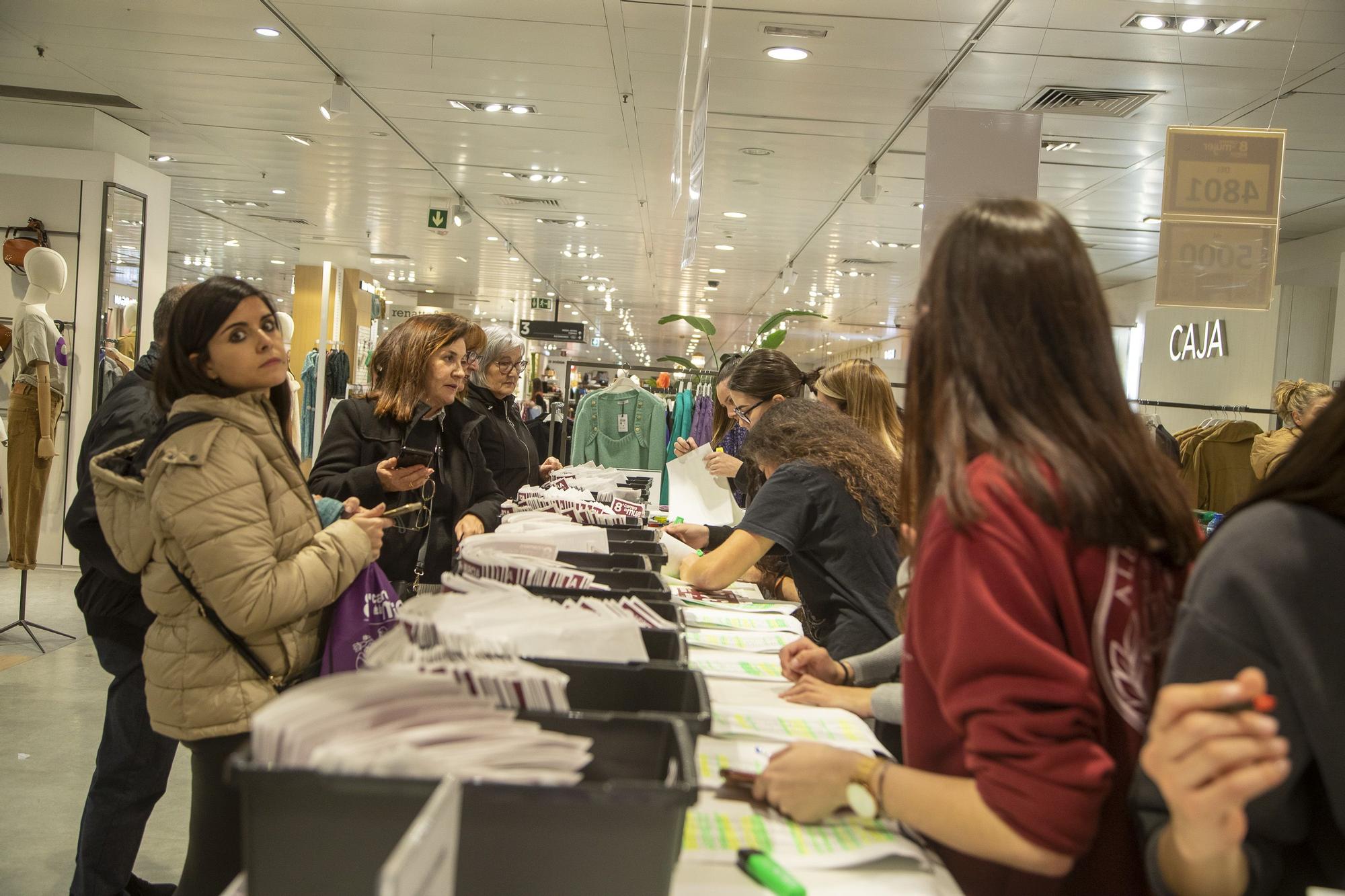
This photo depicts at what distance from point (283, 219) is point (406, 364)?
12.0m

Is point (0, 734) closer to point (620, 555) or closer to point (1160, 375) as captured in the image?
point (620, 555)

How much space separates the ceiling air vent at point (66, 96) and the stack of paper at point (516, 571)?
8.21 m

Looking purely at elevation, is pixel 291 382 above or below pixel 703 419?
above

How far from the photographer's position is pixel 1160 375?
12273mm

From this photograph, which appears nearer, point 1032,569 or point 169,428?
point 1032,569

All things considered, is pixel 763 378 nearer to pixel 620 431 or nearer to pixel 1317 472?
pixel 1317 472

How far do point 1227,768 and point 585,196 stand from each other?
10.7 m

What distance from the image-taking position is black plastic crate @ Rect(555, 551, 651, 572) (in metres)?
2.02

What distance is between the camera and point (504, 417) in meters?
4.43

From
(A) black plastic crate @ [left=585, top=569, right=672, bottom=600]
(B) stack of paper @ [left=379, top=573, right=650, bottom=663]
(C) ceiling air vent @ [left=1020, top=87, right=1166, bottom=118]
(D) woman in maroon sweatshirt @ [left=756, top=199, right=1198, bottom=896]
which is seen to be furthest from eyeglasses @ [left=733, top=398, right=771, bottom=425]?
(C) ceiling air vent @ [left=1020, top=87, right=1166, bottom=118]

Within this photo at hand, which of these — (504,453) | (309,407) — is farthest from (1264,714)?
(309,407)

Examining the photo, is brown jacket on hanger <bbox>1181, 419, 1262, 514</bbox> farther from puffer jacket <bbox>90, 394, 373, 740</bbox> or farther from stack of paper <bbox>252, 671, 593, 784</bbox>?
stack of paper <bbox>252, 671, 593, 784</bbox>

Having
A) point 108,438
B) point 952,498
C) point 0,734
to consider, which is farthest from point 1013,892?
point 0,734

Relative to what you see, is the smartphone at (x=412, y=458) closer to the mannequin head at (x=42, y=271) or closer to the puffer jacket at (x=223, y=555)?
the puffer jacket at (x=223, y=555)
